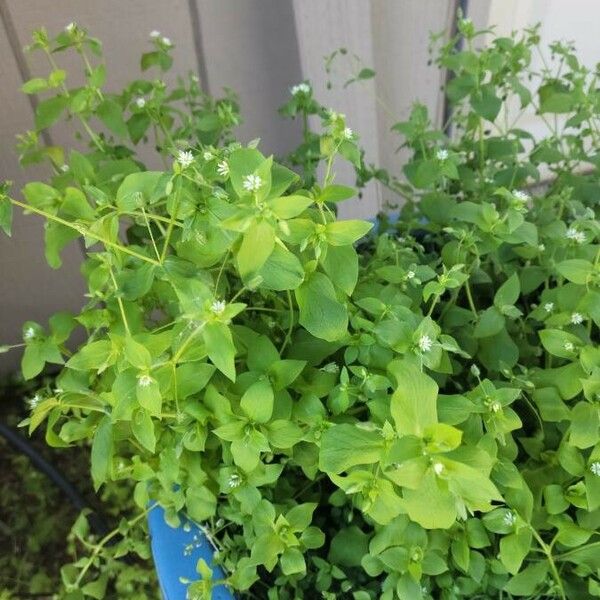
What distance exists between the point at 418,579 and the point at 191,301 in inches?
10.2

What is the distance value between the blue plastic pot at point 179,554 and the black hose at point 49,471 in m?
0.44

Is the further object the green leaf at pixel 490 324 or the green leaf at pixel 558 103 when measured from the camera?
the green leaf at pixel 558 103


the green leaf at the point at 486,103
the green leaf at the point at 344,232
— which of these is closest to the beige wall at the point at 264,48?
the green leaf at the point at 486,103

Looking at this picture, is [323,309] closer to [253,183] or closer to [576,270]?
[253,183]

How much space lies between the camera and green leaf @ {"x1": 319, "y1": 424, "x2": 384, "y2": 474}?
38cm

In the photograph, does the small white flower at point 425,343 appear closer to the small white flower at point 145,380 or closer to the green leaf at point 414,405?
the green leaf at point 414,405

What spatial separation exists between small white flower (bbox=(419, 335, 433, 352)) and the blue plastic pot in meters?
0.26

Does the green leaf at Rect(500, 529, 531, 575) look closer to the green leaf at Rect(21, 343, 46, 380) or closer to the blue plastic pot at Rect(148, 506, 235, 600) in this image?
the blue plastic pot at Rect(148, 506, 235, 600)

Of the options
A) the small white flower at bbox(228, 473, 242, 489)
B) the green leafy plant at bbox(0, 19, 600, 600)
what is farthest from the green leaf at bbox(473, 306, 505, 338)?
the small white flower at bbox(228, 473, 242, 489)

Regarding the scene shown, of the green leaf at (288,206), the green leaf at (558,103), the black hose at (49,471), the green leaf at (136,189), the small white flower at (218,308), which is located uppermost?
the green leaf at (288,206)

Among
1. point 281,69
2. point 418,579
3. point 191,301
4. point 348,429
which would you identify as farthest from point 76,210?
point 281,69

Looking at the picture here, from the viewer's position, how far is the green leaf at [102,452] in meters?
0.46

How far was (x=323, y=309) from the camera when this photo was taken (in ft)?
1.34

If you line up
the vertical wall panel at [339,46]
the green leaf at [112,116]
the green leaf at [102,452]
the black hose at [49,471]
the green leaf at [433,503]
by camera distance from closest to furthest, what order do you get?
the green leaf at [433,503], the green leaf at [102,452], the green leaf at [112,116], the vertical wall panel at [339,46], the black hose at [49,471]
